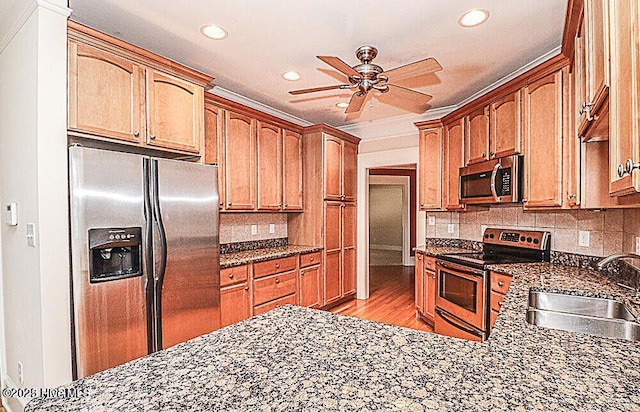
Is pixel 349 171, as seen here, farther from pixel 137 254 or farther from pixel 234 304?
pixel 137 254

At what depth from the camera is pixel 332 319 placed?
133 cm

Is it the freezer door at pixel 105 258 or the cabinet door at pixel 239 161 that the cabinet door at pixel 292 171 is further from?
the freezer door at pixel 105 258

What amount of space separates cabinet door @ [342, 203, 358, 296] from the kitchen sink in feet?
9.94

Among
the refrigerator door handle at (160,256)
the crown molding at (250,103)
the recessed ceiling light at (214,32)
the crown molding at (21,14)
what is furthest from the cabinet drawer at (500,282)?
the crown molding at (21,14)

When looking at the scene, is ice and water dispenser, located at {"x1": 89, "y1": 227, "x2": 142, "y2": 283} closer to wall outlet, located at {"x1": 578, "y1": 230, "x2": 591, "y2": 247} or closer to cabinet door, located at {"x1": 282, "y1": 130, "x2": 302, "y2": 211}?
cabinet door, located at {"x1": 282, "y1": 130, "x2": 302, "y2": 211}

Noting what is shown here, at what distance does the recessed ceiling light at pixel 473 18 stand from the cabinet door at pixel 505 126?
31.6 inches

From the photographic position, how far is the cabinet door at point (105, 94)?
2.01 meters

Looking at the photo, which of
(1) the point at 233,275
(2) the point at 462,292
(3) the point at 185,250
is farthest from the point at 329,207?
(3) the point at 185,250

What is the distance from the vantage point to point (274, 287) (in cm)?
367

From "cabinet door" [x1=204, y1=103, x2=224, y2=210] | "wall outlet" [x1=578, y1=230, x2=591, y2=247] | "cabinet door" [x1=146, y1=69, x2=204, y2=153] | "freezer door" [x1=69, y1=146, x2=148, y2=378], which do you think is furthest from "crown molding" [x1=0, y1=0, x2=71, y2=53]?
"wall outlet" [x1=578, y1=230, x2=591, y2=247]

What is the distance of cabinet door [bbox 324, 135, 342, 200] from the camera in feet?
14.5

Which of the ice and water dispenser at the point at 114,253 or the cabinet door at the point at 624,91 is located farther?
the ice and water dispenser at the point at 114,253

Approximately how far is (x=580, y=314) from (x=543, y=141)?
138cm

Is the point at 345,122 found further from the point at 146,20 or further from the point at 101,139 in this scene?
the point at 101,139
